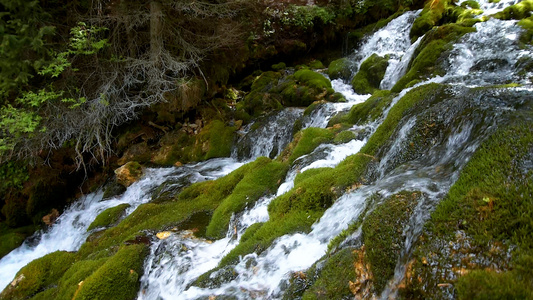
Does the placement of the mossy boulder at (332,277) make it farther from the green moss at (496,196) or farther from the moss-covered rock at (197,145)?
the moss-covered rock at (197,145)

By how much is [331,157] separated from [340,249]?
2859mm

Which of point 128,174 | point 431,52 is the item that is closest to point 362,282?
point 431,52

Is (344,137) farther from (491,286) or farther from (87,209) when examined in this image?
(87,209)

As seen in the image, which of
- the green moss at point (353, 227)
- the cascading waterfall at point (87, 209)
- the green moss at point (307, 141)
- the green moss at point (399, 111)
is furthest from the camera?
the cascading waterfall at point (87, 209)

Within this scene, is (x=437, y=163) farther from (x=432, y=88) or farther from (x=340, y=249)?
(x=432, y=88)

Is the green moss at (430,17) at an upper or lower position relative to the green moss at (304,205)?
upper

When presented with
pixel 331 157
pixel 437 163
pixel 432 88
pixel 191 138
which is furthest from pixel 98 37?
pixel 437 163

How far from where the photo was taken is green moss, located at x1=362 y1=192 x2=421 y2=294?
2.35 meters

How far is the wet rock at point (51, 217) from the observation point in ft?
31.0

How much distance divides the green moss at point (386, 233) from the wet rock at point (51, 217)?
403 inches

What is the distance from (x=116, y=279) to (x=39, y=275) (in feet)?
8.00

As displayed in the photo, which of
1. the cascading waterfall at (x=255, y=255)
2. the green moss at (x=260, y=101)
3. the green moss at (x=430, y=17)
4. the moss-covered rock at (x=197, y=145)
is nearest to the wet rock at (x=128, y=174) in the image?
the moss-covered rock at (x=197, y=145)

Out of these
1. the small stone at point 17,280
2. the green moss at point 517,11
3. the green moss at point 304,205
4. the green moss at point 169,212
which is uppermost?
the green moss at point 517,11

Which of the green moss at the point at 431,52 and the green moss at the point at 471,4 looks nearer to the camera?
the green moss at the point at 431,52
